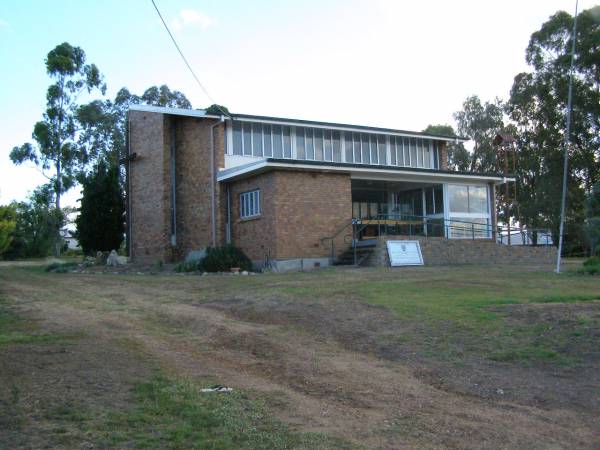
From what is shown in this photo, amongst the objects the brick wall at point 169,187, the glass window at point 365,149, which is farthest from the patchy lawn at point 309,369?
the glass window at point 365,149

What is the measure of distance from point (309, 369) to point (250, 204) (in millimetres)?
17872

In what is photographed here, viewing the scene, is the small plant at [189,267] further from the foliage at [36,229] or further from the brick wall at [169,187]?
the foliage at [36,229]

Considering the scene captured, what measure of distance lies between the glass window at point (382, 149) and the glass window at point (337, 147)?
249 cm

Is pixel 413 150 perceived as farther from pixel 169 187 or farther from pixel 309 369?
pixel 309 369

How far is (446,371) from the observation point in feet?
26.9

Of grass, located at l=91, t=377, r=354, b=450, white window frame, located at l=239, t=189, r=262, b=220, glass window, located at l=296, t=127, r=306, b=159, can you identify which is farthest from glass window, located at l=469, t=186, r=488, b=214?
grass, located at l=91, t=377, r=354, b=450

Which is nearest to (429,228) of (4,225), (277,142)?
(277,142)

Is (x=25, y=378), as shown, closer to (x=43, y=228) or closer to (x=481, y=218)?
(x=481, y=218)

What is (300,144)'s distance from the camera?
29.2 meters

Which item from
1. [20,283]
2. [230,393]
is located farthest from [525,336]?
[20,283]

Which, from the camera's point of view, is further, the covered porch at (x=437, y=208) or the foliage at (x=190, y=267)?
the covered porch at (x=437, y=208)

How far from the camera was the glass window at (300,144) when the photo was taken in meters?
29.0

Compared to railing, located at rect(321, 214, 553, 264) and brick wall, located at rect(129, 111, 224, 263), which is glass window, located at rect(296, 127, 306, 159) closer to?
brick wall, located at rect(129, 111, 224, 263)

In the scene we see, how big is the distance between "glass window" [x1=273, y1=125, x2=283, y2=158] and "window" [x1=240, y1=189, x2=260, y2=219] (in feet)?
10.8
